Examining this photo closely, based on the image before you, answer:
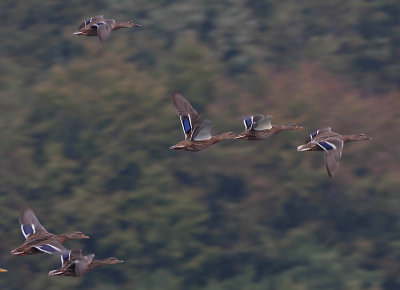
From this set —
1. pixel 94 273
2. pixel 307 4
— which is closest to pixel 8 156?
pixel 94 273

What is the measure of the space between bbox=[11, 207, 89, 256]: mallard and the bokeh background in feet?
48.6

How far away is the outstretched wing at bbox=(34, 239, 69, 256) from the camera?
1330cm

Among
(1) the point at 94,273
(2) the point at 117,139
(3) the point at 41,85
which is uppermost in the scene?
(3) the point at 41,85

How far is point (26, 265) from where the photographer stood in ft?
102

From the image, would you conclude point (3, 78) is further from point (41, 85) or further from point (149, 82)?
point (149, 82)

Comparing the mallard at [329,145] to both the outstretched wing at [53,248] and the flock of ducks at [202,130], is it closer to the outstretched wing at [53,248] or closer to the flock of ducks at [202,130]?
the flock of ducks at [202,130]

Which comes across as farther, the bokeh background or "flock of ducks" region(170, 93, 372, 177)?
the bokeh background

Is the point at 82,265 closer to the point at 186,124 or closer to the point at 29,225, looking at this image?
the point at 29,225

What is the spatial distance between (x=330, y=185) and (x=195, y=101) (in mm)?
5259

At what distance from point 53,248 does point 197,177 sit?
20165 mm

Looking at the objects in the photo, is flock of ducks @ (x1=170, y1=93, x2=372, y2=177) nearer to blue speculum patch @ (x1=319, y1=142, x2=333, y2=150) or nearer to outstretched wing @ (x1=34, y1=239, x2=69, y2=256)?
blue speculum patch @ (x1=319, y1=142, x2=333, y2=150)

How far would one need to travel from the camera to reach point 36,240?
14.4 m

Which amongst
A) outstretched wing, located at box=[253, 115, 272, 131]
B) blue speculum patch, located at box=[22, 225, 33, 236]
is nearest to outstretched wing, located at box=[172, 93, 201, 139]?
outstretched wing, located at box=[253, 115, 272, 131]

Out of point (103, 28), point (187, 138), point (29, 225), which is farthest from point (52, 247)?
point (103, 28)
